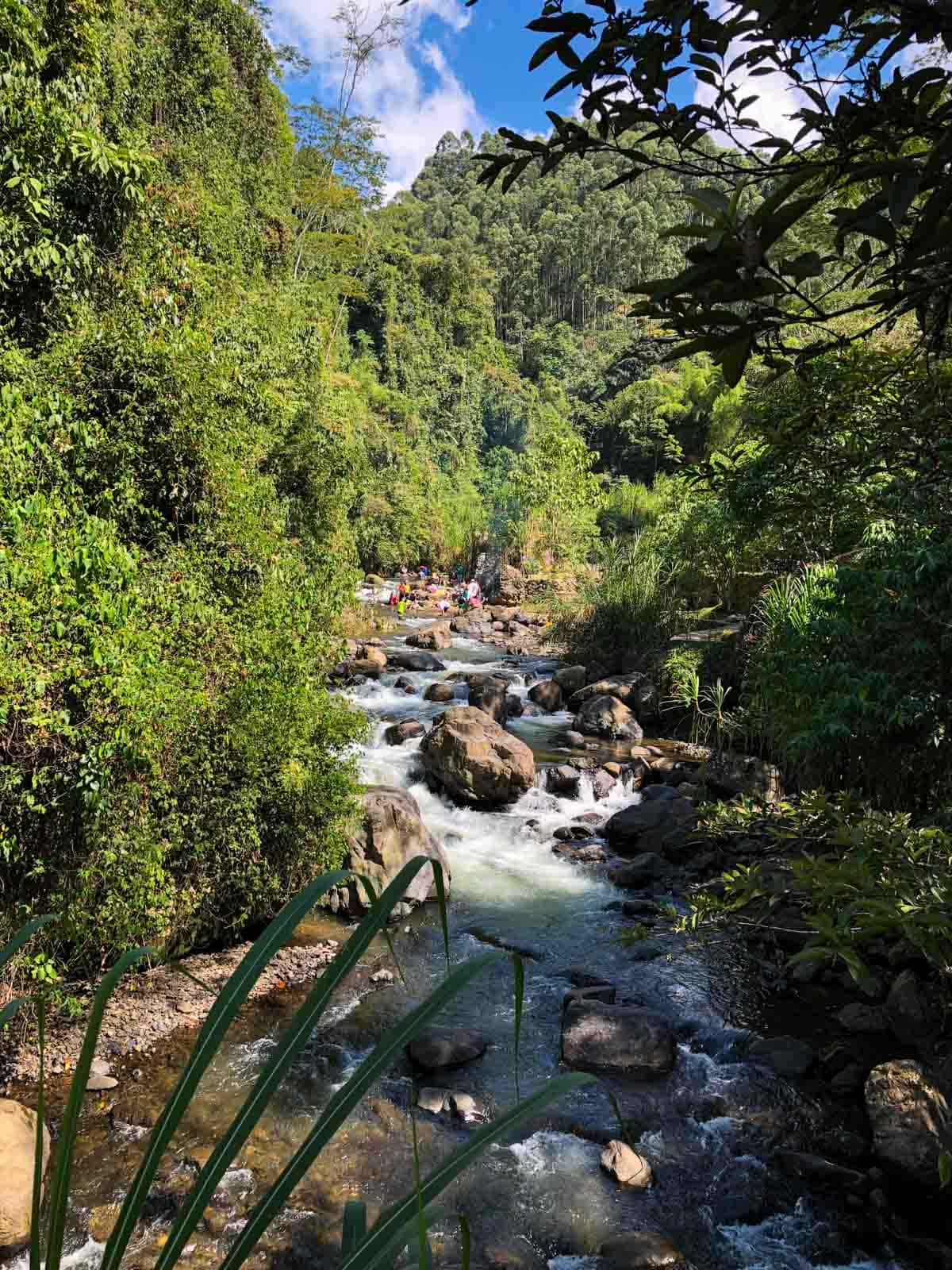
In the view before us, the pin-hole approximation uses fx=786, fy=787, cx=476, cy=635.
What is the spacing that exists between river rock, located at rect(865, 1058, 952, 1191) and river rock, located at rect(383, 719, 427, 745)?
6471 millimetres

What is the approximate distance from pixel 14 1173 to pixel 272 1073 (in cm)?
363

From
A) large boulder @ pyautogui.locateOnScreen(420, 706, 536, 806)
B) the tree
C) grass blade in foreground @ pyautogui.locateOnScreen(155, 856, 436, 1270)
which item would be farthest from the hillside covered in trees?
large boulder @ pyautogui.locateOnScreen(420, 706, 536, 806)

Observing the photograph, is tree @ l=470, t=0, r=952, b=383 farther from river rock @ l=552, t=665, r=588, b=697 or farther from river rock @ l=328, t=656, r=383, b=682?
river rock @ l=552, t=665, r=588, b=697

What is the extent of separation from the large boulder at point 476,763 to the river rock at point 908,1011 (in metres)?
4.27

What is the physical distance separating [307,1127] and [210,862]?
168 cm

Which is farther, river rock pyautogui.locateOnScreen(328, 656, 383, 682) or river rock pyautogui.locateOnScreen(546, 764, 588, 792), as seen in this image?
river rock pyautogui.locateOnScreen(328, 656, 383, 682)

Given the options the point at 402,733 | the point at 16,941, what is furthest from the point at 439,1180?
the point at 402,733

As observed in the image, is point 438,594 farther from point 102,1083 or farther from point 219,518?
point 102,1083

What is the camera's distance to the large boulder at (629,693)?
11125mm

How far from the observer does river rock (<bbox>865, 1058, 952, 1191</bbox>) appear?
352cm

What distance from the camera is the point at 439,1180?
0.70 metres

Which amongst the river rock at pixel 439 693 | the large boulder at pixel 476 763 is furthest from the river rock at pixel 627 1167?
the river rock at pixel 439 693

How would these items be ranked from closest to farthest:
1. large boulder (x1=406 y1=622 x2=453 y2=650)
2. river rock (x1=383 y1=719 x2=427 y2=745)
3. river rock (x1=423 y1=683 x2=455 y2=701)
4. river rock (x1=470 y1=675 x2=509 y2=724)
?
1. river rock (x1=383 y1=719 x2=427 y2=745)
2. river rock (x1=470 y1=675 x2=509 y2=724)
3. river rock (x1=423 y1=683 x2=455 y2=701)
4. large boulder (x1=406 y1=622 x2=453 y2=650)

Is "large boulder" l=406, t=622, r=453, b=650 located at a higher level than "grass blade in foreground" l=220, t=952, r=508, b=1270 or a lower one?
lower
